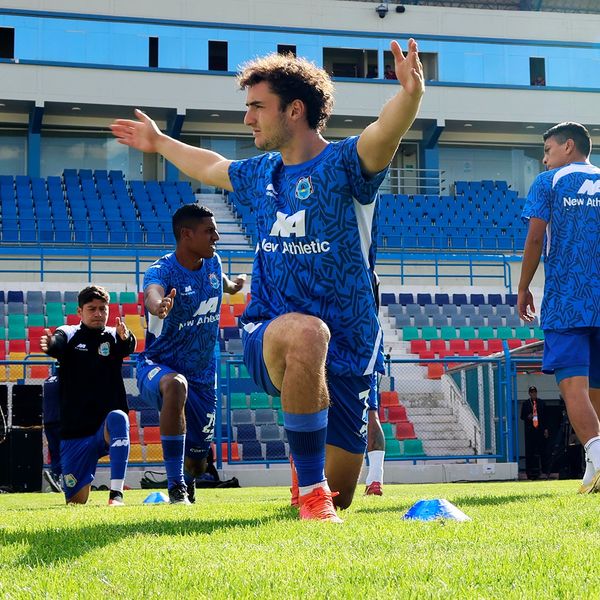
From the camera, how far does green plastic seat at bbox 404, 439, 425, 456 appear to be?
1505 cm

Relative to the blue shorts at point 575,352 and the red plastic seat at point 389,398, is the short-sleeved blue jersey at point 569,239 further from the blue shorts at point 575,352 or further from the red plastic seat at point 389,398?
the red plastic seat at point 389,398

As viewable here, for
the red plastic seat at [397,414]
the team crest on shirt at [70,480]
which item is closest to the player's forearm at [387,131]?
the team crest on shirt at [70,480]

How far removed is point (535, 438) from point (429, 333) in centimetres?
533

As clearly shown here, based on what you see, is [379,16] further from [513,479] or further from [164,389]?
[164,389]

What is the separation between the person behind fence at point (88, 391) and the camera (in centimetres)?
758

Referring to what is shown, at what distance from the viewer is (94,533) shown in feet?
12.1

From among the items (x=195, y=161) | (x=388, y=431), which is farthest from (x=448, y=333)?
(x=195, y=161)

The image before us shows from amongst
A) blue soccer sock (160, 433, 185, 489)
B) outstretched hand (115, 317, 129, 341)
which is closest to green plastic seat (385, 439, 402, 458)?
outstretched hand (115, 317, 129, 341)

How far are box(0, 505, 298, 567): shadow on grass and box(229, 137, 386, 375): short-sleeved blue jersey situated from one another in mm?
873

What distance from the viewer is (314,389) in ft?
13.7

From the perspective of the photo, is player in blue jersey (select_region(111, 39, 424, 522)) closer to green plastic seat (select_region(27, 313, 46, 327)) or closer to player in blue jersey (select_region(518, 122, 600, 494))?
player in blue jersey (select_region(518, 122, 600, 494))

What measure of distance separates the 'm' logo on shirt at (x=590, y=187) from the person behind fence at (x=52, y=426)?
22.4 ft

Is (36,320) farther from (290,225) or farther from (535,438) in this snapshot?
(290,225)

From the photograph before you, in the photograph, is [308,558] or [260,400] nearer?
[308,558]
